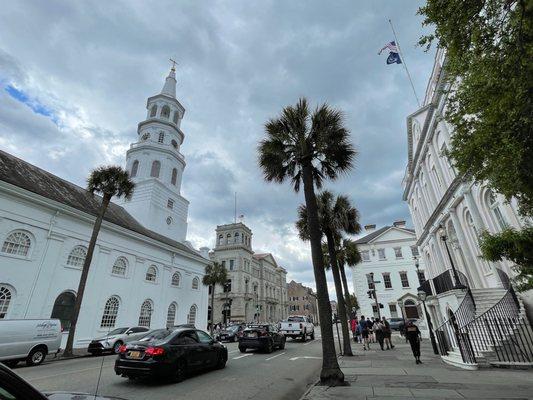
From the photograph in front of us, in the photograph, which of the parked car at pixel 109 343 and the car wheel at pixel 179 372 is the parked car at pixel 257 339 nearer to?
the parked car at pixel 109 343

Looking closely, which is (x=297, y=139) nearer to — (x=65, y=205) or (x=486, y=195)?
(x=486, y=195)

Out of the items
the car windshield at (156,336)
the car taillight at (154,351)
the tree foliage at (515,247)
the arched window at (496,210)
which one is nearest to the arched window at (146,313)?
the car windshield at (156,336)

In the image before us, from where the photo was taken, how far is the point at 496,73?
5469 millimetres

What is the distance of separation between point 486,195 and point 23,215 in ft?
89.6

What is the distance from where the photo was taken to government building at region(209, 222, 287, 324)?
214 feet

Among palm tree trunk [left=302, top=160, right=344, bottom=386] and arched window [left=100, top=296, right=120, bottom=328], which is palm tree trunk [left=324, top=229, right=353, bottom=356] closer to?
palm tree trunk [left=302, top=160, right=344, bottom=386]

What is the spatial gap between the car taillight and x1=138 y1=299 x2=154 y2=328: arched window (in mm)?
22256

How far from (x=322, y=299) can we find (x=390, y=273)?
127 ft

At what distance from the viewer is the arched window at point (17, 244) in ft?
59.1

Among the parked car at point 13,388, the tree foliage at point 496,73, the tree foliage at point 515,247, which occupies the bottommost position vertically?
the parked car at point 13,388

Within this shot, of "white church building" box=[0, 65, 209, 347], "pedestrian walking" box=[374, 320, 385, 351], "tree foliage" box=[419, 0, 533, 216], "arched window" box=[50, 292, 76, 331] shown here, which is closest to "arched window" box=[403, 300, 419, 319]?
"pedestrian walking" box=[374, 320, 385, 351]

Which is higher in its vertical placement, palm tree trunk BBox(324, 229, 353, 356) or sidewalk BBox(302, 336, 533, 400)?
palm tree trunk BBox(324, 229, 353, 356)

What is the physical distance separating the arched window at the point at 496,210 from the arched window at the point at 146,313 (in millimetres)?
28600

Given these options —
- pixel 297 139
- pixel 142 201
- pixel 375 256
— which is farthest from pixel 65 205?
pixel 375 256
